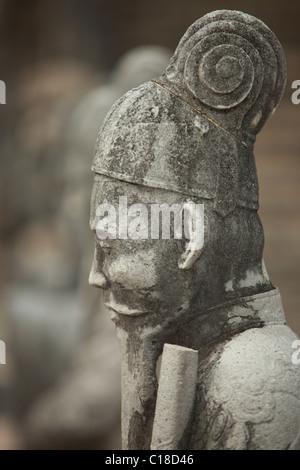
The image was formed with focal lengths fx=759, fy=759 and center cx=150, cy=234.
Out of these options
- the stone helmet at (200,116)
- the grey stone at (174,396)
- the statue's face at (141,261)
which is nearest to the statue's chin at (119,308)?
the statue's face at (141,261)

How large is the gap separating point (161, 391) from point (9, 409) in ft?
9.29

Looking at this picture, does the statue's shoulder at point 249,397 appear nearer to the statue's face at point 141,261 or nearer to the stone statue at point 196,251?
the stone statue at point 196,251

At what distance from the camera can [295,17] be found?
3.09 meters

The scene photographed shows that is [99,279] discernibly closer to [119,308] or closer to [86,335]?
[119,308]

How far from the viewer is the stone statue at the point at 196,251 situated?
5.30ft

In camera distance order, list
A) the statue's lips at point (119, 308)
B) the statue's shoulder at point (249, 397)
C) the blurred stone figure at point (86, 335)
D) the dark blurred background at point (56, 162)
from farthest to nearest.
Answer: the dark blurred background at point (56, 162)
the blurred stone figure at point (86, 335)
the statue's lips at point (119, 308)
the statue's shoulder at point (249, 397)

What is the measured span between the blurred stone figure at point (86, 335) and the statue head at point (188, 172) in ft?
4.76

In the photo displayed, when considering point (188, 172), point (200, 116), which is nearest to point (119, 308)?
point (188, 172)

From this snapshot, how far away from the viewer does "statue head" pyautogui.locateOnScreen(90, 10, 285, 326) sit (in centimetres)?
166

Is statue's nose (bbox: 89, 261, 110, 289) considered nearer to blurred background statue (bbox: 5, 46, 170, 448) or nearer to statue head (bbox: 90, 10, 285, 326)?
statue head (bbox: 90, 10, 285, 326)

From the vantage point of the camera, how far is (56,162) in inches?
160

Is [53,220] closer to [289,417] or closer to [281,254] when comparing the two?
[281,254]

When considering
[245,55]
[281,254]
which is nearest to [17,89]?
[281,254]

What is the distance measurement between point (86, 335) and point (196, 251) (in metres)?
1.89
